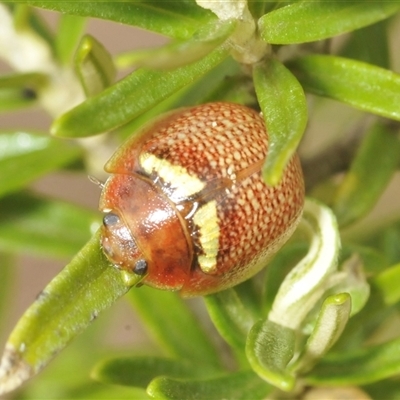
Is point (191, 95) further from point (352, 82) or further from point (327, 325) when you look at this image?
point (327, 325)

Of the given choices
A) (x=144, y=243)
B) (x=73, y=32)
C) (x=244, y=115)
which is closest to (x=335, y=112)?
(x=73, y=32)

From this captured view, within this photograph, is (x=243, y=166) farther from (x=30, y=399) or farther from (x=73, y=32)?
(x=30, y=399)

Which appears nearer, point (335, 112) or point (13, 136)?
point (13, 136)

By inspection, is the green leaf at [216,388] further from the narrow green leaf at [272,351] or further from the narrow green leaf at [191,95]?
the narrow green leaf at [191,95]

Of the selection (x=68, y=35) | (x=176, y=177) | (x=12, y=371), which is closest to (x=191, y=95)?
(x=68, y=35)

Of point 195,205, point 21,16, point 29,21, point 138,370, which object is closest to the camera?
point 195,205

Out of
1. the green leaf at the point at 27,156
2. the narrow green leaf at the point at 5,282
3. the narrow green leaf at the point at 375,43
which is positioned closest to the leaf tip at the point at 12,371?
the green leaf at the point at 27,156
